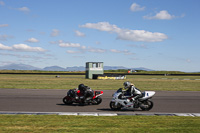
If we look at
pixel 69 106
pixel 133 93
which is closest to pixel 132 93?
pixel 133 93

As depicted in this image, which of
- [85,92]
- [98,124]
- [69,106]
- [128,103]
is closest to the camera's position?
[98,124]

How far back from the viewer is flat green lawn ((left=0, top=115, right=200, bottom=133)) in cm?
805

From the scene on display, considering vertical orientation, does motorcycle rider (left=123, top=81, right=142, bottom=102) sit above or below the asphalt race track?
above

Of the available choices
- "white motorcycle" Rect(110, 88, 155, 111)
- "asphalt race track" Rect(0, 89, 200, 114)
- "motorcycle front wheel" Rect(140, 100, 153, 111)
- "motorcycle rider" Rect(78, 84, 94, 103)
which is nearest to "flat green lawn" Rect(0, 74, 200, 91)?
"asphalt race track" Rect(0, 89, 200, 114)

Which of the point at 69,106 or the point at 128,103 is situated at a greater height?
the point at 128,103

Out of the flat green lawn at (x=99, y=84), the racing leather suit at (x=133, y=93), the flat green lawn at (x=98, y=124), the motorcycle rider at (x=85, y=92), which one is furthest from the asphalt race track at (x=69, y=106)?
the flat green lawn at (x=99, y=84)

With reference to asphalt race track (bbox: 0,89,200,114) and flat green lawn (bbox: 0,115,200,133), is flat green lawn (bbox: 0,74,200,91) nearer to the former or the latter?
asphalt race track (bbox: 0,89,200,114)

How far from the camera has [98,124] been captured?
8.90m

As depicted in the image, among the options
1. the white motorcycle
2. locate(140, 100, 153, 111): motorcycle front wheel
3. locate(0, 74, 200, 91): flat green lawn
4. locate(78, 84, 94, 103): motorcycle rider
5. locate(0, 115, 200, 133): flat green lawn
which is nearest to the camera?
locate(0, 115, 200, 133): flat green lawn

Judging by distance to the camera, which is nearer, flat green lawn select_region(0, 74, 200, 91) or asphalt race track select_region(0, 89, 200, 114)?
asphalt race track select_region(0, 89, 200, 114)

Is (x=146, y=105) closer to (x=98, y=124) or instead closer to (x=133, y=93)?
(x=133, y=93)

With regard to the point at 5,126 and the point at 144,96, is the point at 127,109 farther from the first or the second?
the point at 5,126

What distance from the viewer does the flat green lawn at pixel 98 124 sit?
8.05 metres

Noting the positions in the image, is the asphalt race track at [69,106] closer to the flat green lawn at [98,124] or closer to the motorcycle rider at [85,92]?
the motorcycle rider at [85,92]
